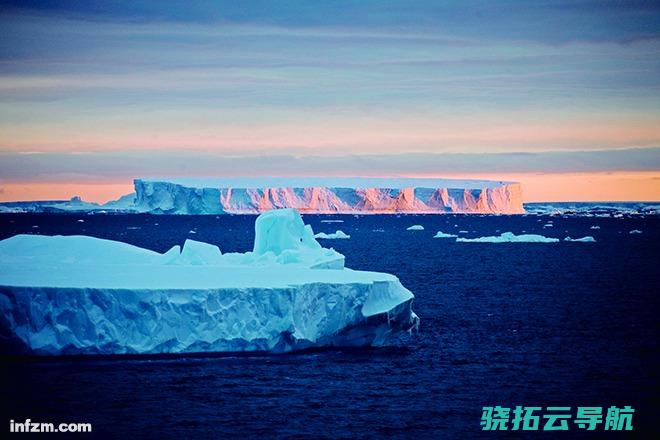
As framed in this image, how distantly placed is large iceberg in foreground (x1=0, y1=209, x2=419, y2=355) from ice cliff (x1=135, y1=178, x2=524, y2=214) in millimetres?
74459

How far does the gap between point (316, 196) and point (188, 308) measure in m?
84.6

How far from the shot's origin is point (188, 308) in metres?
17.6

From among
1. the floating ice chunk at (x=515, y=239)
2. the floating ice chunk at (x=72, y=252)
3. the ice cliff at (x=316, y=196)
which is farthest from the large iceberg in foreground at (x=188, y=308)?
the ice cliff at (x=316, y=196)

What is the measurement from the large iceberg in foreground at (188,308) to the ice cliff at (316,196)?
74.5 meters

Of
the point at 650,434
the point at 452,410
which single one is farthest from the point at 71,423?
the point at 650,434

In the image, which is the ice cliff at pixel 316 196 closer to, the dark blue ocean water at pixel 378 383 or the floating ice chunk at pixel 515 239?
the floating ice chunk at pixel 515 239

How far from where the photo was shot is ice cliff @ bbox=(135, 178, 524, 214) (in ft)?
315

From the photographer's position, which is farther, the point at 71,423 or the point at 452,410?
the point at 452,410

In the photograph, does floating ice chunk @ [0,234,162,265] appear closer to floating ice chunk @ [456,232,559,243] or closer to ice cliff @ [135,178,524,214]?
floating ice chunk @ [456,232,559,243]

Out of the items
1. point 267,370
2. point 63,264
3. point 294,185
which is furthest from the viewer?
point 294,185

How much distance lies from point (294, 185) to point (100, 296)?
89.8 metres

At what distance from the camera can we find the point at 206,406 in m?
14.8

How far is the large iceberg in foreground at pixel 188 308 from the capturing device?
17.2 metres

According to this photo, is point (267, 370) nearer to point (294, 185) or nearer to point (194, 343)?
point (194, 343)
